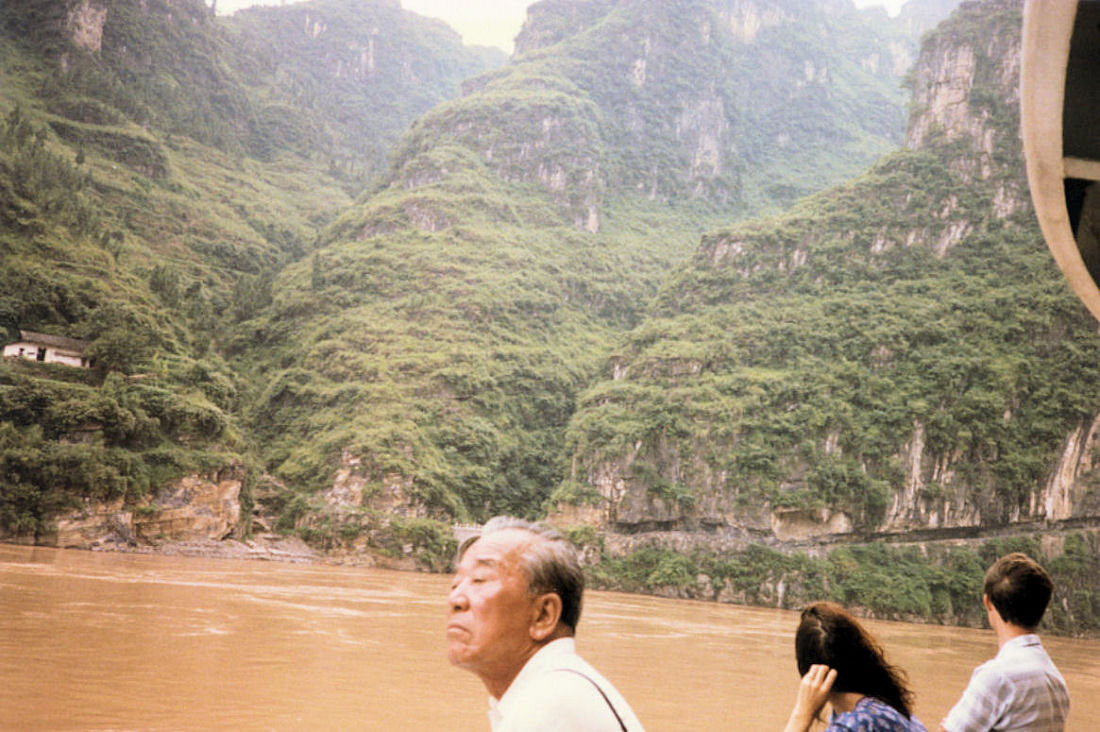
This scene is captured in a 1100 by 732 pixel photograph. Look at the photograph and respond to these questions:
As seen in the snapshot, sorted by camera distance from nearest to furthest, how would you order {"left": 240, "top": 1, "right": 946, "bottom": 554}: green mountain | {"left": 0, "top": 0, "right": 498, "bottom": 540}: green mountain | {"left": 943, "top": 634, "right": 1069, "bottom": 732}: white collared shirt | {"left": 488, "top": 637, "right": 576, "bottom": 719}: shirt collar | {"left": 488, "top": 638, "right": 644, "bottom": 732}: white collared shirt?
{"left": 488, "top": 638, "right": 644, "bottom": 732}: white collared shirt < {"left": 488, "top": 637, "right": 576, "bottom": 719}: shirt collar < {"left": 943, "top": 634, "right": 1069, "bottom": 732}: white collared shirt < {"left": 0, "top": 0, "right": 498, "bottom": 540}: green mountain < {"left": 240, "top": 1, "right": 946, "bottom": 554}: green mountain

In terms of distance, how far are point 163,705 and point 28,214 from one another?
4348 centimetres

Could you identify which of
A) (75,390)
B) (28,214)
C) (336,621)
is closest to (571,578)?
(336,621)

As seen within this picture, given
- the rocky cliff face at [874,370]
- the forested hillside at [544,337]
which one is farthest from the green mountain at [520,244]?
the rocky cliff face at [874,370]

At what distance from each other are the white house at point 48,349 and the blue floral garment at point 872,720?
42.1 m

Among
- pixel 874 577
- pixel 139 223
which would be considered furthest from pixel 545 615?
pixel 139 223

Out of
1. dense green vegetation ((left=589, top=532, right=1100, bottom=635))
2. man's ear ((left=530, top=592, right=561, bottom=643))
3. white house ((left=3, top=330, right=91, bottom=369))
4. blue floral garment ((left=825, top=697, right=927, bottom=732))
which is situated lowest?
dense green vegetation ((left=589, top=532, right=1100, bottom=635))

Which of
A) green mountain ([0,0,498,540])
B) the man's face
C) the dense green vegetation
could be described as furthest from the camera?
the dense green vegetation

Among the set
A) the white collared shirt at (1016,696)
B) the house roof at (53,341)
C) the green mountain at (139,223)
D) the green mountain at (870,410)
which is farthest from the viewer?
the green mountain at (870,410)

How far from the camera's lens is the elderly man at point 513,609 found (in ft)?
6.41

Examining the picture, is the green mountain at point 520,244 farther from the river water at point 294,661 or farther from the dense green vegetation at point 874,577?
the river water at point 294,661

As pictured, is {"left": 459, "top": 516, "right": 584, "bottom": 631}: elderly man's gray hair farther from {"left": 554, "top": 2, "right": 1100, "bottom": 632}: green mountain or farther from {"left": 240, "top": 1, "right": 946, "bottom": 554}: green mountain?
{"left": 554, "top": 2, "right": 1100, "bottom": 632}: green mountain

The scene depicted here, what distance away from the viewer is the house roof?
39375mm

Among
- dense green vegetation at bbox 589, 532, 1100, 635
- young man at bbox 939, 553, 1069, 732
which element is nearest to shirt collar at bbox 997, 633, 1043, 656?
young man at bbox 939, 553, 1069, 732

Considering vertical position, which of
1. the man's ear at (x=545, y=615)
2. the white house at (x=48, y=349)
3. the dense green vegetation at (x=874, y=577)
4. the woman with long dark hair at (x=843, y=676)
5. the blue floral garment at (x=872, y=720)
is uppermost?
the white house at (x=48, y=349)
